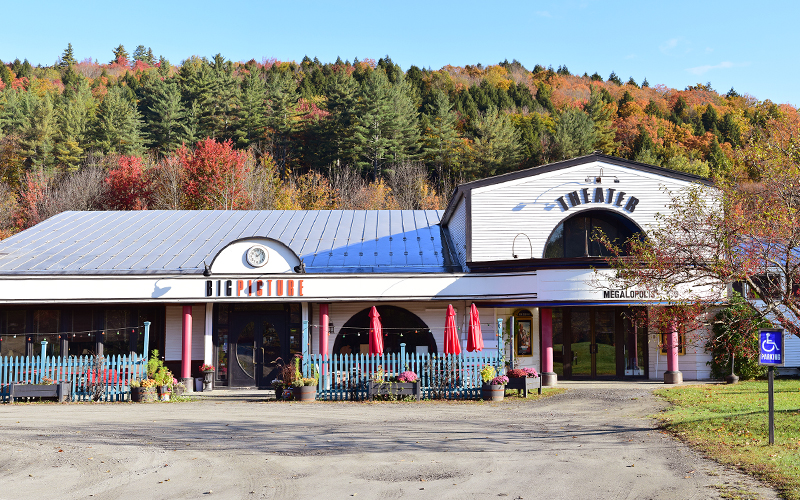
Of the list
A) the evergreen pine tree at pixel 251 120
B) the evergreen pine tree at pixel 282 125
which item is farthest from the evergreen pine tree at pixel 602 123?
the evergreen pine tree at pixel 251 120

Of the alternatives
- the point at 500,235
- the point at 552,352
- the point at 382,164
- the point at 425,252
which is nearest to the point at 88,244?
the point at 425,252

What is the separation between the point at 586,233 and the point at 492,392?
8195 mm

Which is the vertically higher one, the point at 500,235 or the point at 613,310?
the point at 500,235

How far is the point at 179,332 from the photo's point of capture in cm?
2486

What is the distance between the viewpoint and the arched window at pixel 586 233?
24.8 metres

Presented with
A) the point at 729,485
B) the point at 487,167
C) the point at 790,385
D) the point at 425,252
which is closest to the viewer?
the point at 729,485

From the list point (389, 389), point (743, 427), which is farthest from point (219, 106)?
point (743, 427)

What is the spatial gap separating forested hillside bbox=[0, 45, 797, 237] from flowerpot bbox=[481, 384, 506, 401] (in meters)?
34.8

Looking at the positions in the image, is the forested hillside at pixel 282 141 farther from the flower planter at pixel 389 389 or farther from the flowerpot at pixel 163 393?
the flower planter at pixel 389 389

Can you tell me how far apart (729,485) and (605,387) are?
13528 millimetres

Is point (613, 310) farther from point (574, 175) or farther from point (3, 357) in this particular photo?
point (3, 357)

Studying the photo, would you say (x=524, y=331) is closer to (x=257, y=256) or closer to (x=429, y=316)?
(x=429, y=316)

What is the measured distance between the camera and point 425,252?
87.7ft

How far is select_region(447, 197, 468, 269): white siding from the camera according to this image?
25.3 metres
